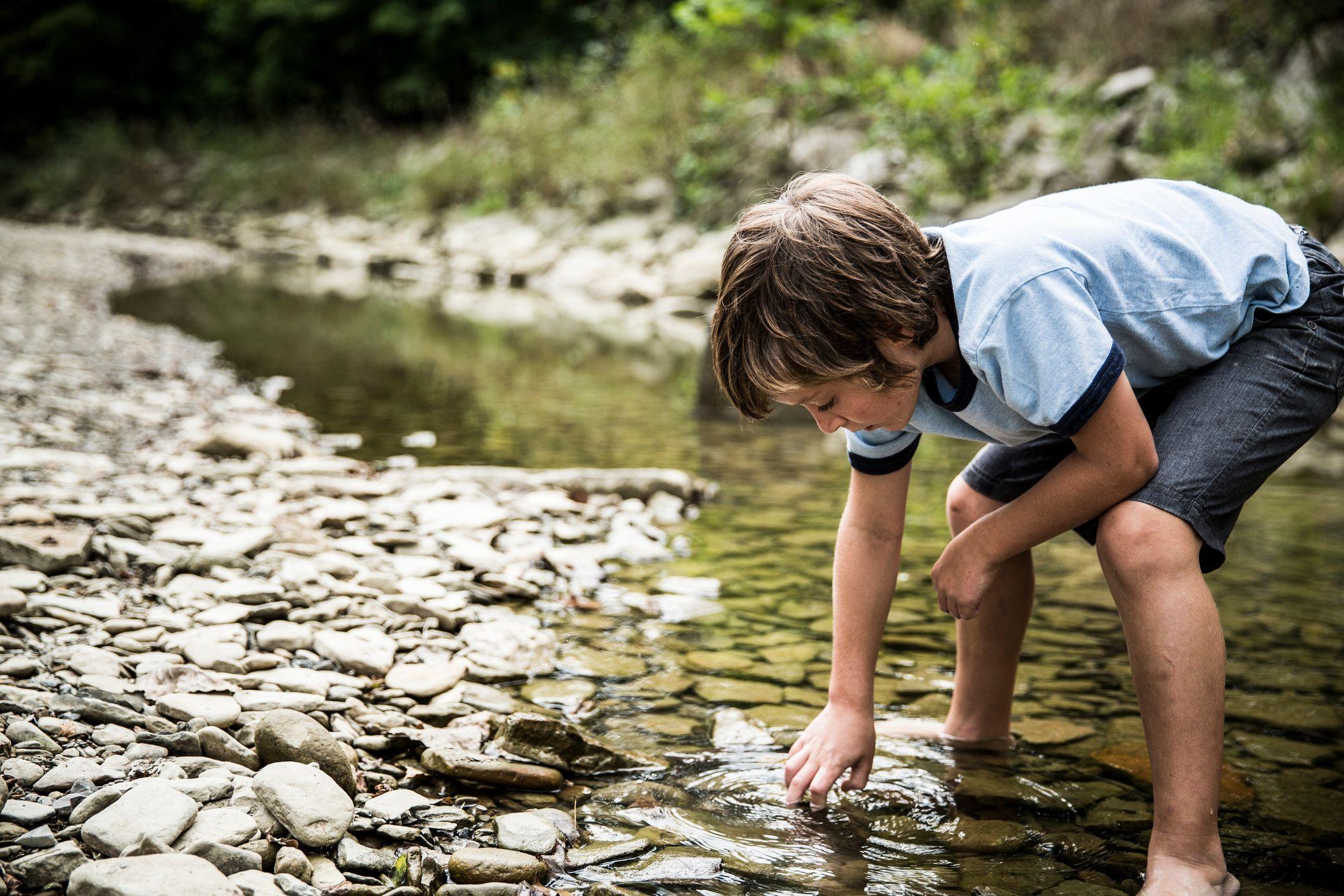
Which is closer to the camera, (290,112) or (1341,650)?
(1341,650)

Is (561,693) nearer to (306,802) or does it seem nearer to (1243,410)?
(306,802)

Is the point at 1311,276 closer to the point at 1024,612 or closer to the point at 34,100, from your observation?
the point at 1024,612

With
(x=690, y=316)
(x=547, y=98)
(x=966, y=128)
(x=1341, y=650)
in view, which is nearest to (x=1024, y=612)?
(x=1341, y=650)

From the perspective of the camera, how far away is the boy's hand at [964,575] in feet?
5.23

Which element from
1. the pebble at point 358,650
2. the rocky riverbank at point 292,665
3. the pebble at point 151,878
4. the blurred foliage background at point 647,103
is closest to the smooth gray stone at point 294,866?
the rocky riverbank at point 292,665

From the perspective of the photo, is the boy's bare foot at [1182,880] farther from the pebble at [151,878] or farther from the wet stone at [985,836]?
the pebble at [151,878]

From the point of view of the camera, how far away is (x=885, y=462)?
1.75m

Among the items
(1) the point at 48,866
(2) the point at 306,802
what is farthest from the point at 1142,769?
(1) the point at 48,866

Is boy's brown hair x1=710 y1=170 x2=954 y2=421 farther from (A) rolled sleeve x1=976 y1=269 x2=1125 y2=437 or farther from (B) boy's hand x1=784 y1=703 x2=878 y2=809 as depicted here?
(B) boy's hand x1=784 y1=703 x2=878 y2=809

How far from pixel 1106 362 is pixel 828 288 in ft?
1.13

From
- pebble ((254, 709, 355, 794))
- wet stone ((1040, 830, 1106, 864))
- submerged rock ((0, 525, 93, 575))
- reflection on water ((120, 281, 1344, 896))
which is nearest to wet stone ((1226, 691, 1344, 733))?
reflection on water ((120, 281, 1344, 896))

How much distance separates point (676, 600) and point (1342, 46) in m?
8.81

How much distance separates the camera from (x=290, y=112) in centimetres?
2434

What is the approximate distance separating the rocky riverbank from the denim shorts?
0.83 metres
